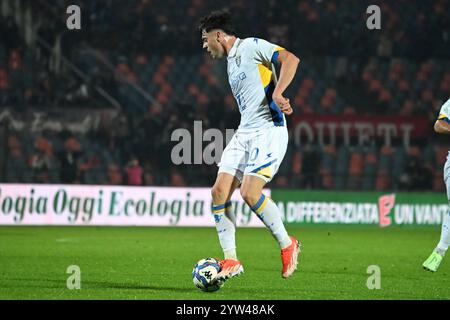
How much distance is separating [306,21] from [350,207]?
6787 millimetres

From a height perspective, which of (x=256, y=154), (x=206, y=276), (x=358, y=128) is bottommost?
(x=358, y=128)

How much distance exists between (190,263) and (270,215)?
325 cm

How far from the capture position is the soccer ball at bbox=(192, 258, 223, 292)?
304 inches

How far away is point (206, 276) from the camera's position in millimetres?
7719

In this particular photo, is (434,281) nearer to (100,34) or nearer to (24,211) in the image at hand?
(24,211)

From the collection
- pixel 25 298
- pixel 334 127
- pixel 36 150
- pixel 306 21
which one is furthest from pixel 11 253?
pixel 306 21

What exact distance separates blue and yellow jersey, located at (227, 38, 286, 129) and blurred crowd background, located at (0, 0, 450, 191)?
1127 centimetres

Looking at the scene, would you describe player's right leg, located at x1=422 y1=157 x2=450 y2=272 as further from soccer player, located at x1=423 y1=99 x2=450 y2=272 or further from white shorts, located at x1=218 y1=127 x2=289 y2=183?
white shorts, located at x1=218 y1=127 x2=289 y2=183

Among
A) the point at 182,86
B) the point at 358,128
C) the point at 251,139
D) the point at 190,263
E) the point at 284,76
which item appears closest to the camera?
the point at 284,76

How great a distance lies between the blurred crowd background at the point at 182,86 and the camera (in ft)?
66.2

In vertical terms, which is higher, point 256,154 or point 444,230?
point 256,154

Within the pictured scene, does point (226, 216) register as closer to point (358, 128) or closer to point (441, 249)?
point (441, 249)

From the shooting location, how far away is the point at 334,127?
885 inches

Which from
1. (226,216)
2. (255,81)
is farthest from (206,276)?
(255,81)
